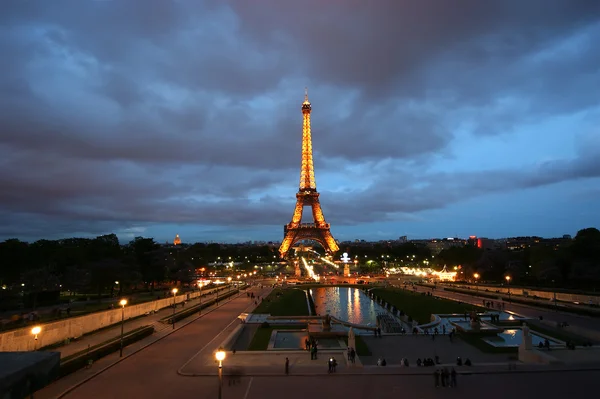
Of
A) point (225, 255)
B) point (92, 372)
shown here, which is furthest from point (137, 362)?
point (225, 255)

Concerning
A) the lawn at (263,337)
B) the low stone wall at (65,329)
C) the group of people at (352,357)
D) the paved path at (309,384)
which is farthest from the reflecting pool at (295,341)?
the low stone wall at (65,329)

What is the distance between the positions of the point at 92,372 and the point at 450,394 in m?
17.8

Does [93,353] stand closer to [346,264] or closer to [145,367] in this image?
[145,367]

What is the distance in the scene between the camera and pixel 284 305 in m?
49.8

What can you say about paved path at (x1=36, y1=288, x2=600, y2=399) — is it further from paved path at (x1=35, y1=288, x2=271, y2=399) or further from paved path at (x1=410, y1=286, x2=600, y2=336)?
paved path at (x1=410, y1=286, x2=600, y2=336)

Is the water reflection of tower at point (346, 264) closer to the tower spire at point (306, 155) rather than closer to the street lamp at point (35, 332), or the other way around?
the tower spire at point (306, 155)

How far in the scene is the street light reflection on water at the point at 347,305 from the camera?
44.8m

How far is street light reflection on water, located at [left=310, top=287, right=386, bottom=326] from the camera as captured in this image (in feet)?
147

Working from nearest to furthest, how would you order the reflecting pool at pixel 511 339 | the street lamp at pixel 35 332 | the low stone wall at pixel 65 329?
the street lamp at pixel 35 332
the low stone wall at pixel 65 329
the reflecting pool at pixel 511 339

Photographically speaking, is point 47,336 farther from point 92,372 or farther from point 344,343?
point 344,343

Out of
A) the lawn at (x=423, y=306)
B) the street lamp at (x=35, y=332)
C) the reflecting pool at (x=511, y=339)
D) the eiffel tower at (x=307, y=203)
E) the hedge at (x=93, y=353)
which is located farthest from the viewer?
the eiffel tower at (x=307, y=203)

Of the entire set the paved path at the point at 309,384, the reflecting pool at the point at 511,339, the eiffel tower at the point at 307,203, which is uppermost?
the eiffel tower at the point at 307,203

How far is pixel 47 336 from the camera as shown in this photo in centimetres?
2608

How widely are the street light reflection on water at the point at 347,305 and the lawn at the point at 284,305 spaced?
7.66 feet
